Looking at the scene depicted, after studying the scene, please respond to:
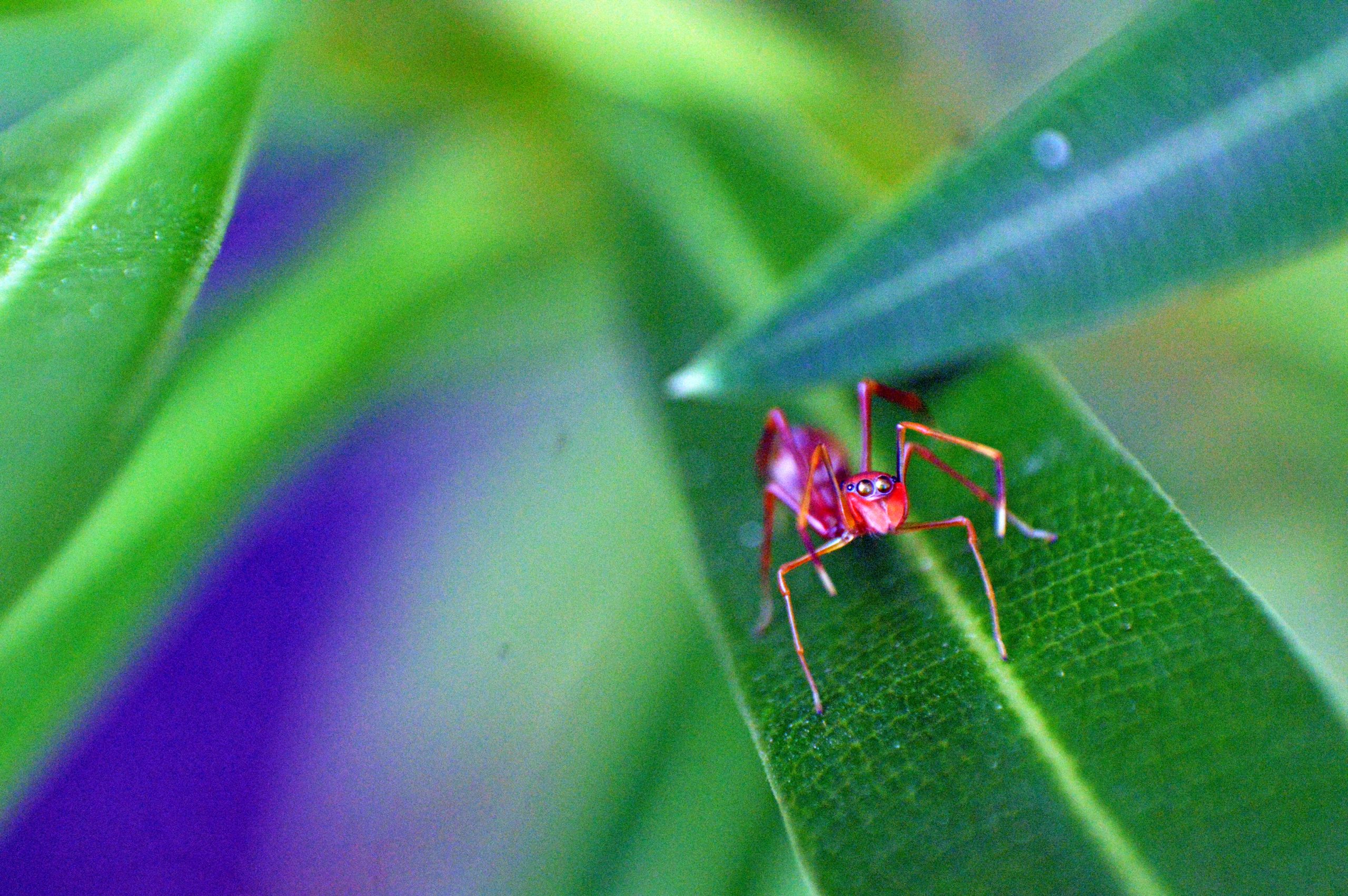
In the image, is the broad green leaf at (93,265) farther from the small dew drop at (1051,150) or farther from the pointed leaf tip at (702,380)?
the small dew drop at (1051,150)

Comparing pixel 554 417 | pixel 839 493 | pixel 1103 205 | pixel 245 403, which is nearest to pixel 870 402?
pixel 839 493

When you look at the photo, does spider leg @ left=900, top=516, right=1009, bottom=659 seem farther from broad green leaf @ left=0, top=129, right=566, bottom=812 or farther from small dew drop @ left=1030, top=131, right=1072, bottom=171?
broad green leaf @ left=0, top=129, right=566, bottom=812

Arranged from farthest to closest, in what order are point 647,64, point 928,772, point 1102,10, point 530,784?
point 1102,10
point 647,64
point 530,784
point 928,772

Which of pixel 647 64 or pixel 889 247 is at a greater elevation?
pixel 647 64

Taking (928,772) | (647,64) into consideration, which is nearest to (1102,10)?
(647,64)

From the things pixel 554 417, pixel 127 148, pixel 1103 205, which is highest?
pixel 554 417

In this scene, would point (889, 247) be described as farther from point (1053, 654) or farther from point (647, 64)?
point (647, 64)

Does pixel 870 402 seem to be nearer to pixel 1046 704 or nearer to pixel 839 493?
pixel 839 493
